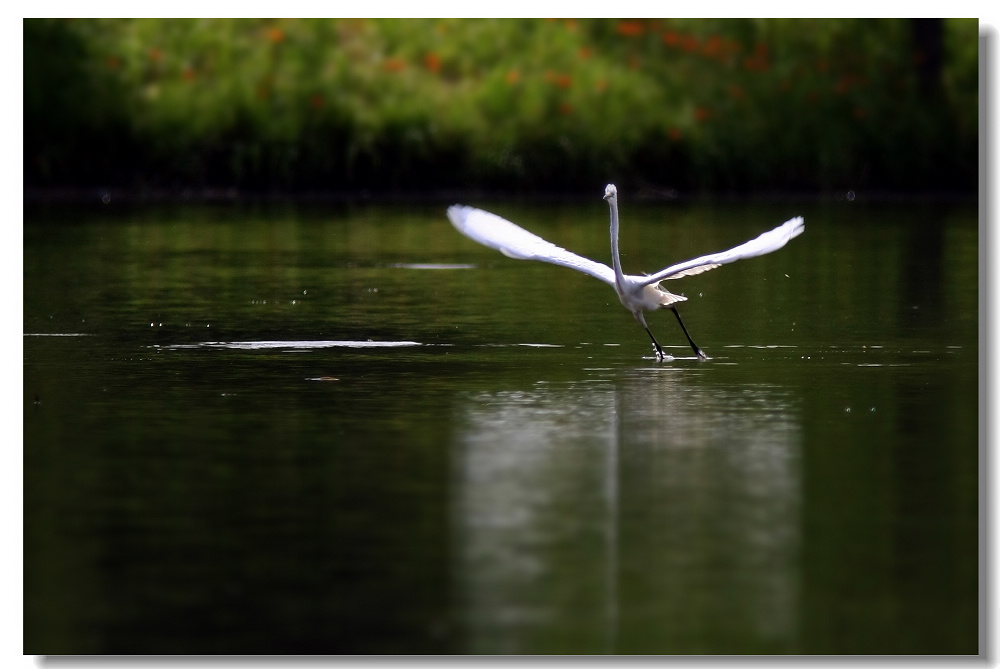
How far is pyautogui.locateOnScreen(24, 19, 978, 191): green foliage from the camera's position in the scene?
96.5 ft

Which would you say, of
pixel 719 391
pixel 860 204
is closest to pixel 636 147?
pixel 860 204

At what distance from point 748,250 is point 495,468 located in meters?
3.05

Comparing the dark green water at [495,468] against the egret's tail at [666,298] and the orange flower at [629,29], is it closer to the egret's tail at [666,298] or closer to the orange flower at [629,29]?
the egret's tail at [666,298]

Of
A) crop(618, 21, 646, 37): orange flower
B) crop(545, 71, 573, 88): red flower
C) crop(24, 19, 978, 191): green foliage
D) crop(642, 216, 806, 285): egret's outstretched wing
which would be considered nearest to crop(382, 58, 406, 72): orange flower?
crop(24, 19, 978, 191): green foliage

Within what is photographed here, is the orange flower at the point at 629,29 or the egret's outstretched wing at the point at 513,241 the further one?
the orange flower at the point at 629,29

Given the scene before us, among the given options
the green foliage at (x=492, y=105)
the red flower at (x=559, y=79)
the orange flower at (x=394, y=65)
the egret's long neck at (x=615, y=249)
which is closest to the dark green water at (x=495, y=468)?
the egret's long neck at (x=615, y=249)

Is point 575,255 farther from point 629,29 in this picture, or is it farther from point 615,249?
point 629,29

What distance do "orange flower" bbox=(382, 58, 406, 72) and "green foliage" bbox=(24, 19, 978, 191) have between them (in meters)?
0.05

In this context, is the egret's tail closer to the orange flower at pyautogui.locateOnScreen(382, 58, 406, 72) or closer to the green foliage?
the green foliage

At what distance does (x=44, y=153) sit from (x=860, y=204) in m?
10.9

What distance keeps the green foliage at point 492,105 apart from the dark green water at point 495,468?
11395 mm

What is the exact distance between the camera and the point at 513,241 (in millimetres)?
12906

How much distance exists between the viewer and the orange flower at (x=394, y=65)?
102 feet

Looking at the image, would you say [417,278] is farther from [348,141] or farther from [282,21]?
[282,21]
